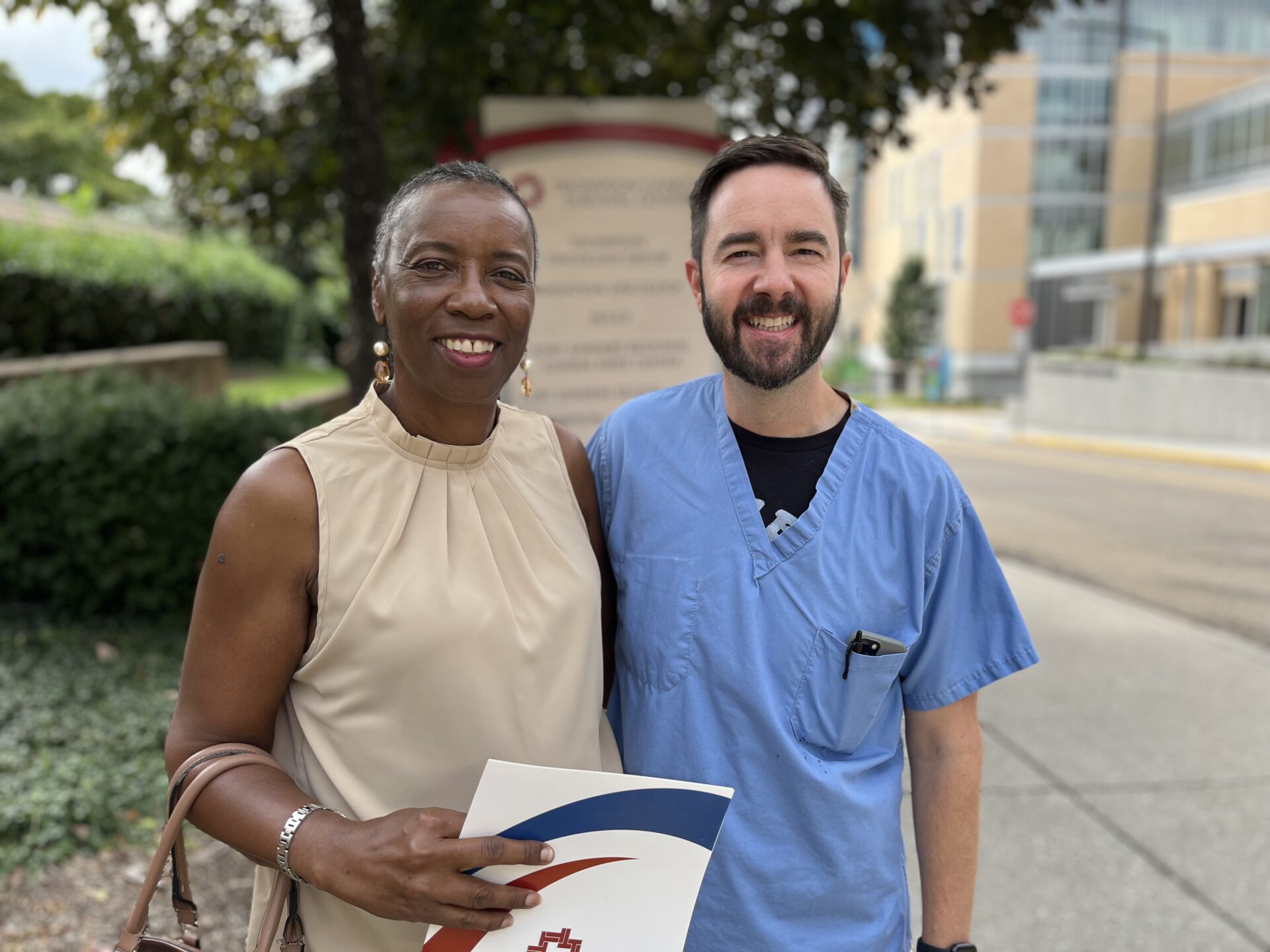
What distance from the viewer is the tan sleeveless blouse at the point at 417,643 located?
1.52 m

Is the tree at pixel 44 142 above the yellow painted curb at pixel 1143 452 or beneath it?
above

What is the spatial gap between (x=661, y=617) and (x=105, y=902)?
255 centimetres

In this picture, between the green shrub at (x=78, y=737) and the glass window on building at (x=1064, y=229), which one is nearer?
the green shrub at (x=78, y=737)

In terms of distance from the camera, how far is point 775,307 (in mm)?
1799

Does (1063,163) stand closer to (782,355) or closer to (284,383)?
(284,383)

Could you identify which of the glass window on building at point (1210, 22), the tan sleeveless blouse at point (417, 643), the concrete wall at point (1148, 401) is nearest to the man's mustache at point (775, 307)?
the tan sleeveless blouse at point (417, 643)

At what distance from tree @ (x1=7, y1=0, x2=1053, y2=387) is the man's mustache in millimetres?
3522

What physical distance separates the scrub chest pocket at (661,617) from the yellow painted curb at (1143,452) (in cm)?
1685

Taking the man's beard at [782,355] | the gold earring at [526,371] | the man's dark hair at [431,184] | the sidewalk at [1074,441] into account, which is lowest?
the sidewalk at [1074,441]

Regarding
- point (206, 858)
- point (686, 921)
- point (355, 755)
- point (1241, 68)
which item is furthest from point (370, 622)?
point (1241, 68)

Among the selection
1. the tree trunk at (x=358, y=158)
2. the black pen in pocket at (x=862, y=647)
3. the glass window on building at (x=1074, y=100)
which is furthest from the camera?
the glass window on building at (x=1074, y=100)

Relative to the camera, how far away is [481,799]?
4.52ft

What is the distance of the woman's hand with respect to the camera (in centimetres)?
136

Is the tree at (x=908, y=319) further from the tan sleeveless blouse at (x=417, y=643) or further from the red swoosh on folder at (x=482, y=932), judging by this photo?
the red swoosh on folder at (x=482, y=932)
